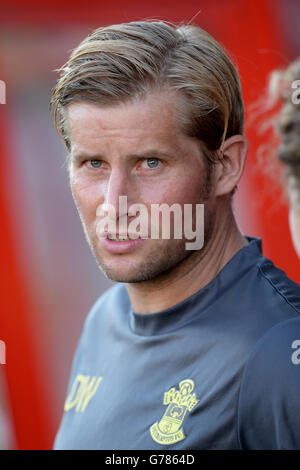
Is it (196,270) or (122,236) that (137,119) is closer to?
(122,236)

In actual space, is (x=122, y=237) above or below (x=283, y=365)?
above

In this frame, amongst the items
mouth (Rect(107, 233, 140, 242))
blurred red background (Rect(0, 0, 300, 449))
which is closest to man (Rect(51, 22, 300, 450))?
mouth (Rect(107, 233, 140, 242))

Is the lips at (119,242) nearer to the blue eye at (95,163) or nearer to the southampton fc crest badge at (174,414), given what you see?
the blue eye at (95,163)

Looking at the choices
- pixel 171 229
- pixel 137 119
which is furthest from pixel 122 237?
pixel 137 119

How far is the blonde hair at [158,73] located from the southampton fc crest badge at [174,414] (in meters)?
0.52

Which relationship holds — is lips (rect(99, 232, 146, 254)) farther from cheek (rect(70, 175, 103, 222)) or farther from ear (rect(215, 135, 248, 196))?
ear (rect(215, 135, 248, 196))

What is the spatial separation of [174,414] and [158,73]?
74cm

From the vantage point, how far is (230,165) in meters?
1.53

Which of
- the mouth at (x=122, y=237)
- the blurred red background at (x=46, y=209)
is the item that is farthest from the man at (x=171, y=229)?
the blurred red background at (x=46, y=209)

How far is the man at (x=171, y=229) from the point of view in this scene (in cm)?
134

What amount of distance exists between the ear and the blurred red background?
1.35 metres

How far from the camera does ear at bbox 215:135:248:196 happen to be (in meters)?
1.51

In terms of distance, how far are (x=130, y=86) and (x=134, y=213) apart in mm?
275

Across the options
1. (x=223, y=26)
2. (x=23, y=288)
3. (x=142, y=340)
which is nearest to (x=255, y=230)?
(x=223, y=26)
